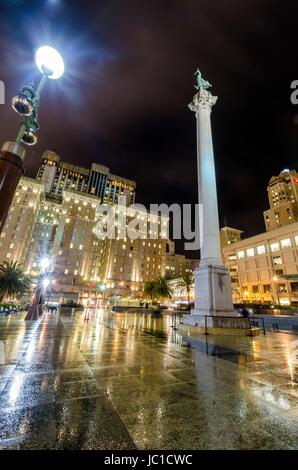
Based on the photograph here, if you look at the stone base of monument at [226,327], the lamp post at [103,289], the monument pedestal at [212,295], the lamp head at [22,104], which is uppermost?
the lamp post at [103,289]

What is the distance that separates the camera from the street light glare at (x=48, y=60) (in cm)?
432

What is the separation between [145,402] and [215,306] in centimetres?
1227

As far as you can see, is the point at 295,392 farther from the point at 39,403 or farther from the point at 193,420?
the point at 39,403

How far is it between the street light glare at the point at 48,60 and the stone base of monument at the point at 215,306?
13285 mm

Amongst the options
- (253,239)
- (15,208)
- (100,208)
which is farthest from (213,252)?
(100,208)

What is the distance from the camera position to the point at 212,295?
14984 mm

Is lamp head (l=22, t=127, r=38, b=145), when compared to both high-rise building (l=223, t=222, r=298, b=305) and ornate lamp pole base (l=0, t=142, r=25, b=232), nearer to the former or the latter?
ornate lamp pole base (l=0, t=142, r=25, b=232)

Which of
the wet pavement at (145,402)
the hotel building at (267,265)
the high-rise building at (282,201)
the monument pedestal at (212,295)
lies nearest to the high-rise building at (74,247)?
the hotel building at (267,265)

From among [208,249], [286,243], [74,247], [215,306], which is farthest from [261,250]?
[74,247]

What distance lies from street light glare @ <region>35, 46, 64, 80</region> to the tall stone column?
14.2 m

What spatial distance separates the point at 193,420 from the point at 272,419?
1177 mm

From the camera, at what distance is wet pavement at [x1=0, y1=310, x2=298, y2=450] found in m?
2.54

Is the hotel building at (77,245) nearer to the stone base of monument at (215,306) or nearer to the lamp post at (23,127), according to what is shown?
the stone base of monument at (215,306)

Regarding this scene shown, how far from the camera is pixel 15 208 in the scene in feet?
269
